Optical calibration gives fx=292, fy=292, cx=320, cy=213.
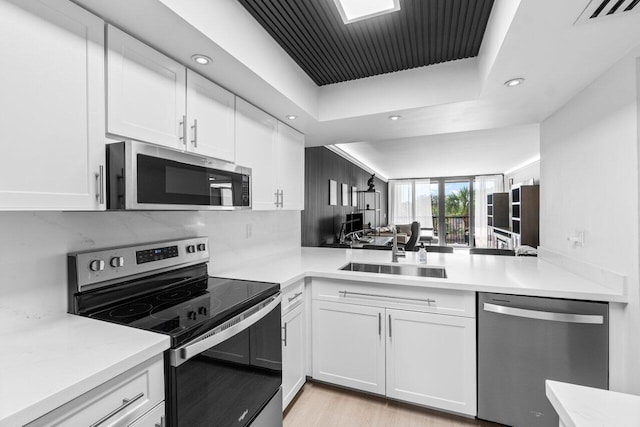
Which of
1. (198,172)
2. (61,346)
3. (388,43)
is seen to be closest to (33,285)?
(61,346)

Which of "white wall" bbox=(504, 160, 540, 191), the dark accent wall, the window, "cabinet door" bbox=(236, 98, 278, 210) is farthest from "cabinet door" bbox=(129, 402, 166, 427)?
the window

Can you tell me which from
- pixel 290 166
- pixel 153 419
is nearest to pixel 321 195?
pixel 290 166

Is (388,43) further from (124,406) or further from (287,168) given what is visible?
(124,406)

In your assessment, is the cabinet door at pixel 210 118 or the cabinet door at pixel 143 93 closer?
the cabinet door at pixel 143 93

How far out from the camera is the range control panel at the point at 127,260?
120cm

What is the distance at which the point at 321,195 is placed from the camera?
4.05m

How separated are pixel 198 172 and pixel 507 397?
6.90 feet

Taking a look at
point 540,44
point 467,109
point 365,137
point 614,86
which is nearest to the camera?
point 540,44

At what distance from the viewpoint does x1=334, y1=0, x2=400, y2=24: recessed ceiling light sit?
59.2 inches

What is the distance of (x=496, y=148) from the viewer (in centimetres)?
522

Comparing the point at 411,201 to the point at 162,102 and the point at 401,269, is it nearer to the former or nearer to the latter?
the point at 401,269

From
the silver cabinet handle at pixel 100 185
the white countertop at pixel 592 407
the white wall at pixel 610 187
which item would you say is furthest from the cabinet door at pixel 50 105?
the white wall at pixel 610 187

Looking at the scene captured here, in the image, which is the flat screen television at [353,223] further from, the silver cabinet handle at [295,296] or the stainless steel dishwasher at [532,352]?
the stainless steel dishwasher at [532,352]

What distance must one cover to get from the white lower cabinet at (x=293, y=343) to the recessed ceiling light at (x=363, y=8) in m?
1.65
